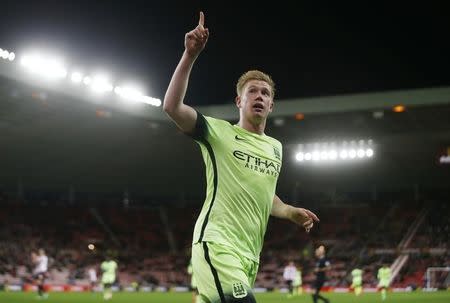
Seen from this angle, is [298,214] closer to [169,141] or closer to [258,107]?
[258,107]

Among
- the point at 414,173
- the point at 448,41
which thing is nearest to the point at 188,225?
the point at 414,173

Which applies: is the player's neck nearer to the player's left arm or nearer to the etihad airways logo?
the etihad airways logo

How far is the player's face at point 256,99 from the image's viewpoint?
4.70 meters

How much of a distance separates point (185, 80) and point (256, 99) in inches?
30.0

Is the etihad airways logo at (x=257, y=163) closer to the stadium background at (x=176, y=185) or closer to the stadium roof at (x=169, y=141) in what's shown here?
the stadium background at (x=176, y=185)

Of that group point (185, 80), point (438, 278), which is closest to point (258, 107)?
point (185, 80)

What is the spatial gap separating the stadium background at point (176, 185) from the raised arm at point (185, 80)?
76.5ft

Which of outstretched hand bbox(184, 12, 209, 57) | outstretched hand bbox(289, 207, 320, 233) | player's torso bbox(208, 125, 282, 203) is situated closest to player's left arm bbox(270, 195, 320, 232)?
outstretched hand bbox(289, 207, 320, 233)

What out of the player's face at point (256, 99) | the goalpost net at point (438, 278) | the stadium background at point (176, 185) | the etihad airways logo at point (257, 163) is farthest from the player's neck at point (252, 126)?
the goalpost net at point (438, 278)

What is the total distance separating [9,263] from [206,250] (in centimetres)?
3513

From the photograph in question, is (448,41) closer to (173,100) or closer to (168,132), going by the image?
(168,132)

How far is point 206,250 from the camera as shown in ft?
14.3

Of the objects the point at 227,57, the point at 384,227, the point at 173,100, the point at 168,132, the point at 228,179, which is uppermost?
the point at 227,57

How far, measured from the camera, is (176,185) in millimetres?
47688
